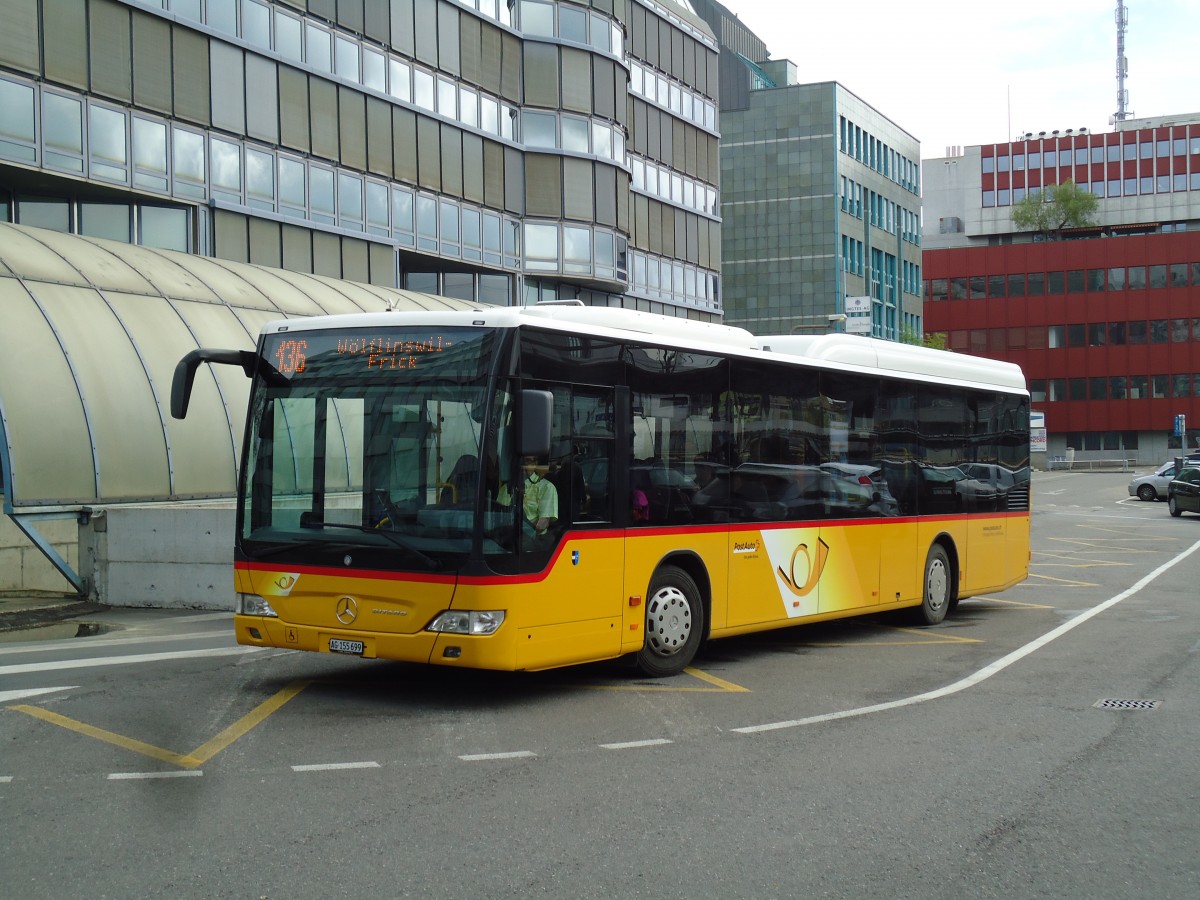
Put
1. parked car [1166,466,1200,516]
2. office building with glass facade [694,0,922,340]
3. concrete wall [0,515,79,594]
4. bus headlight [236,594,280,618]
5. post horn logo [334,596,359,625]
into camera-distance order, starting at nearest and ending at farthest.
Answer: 1. post horn logo [334,596,359,625]
2. bus headlight [236,594,280,618]
3. concrete wall [0,515,79,594]
4. parked car [1166,466,1200,516]
5. office building with glass facade [694,0,922,340]

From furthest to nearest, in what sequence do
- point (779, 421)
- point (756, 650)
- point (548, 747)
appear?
1. point (756, 650)
2. point (779, 421)
3. point (548, 747)

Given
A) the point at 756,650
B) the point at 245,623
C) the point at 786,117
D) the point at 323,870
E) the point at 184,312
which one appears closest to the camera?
the point at 323,870

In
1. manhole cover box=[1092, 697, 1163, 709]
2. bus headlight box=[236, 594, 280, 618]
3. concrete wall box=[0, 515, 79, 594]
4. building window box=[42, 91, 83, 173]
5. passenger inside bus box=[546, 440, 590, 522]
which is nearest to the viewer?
passenger inside bus box=[546, 440, 590, 522]

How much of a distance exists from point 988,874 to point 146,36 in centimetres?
2825

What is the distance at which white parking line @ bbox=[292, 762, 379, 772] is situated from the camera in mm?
7383

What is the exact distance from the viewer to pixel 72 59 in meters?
27.4

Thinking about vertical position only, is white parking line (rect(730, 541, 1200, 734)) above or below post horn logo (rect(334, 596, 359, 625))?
below

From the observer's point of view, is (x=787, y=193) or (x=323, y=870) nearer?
(x=323, y=870)

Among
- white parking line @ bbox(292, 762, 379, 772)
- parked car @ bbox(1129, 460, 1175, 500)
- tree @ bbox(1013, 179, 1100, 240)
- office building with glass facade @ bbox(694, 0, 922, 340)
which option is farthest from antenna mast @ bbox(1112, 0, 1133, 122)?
white parking line @ bbox(292, 762, 379, 772)

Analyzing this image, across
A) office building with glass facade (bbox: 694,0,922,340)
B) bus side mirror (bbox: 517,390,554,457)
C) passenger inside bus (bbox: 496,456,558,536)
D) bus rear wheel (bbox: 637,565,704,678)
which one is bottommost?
bus rear wheel (bbox: 637,565,704,678)

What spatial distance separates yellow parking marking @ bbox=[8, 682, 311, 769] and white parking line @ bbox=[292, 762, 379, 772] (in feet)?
2.04

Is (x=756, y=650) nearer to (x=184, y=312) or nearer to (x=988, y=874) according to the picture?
(x=988, y=874)

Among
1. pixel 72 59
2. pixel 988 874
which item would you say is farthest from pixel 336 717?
pixel 72 59

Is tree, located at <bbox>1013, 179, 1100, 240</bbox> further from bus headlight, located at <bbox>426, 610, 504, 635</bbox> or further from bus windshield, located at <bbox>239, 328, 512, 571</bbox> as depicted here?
bus headlight, located at <bbox>426, 610, 504, 635</bbox>
